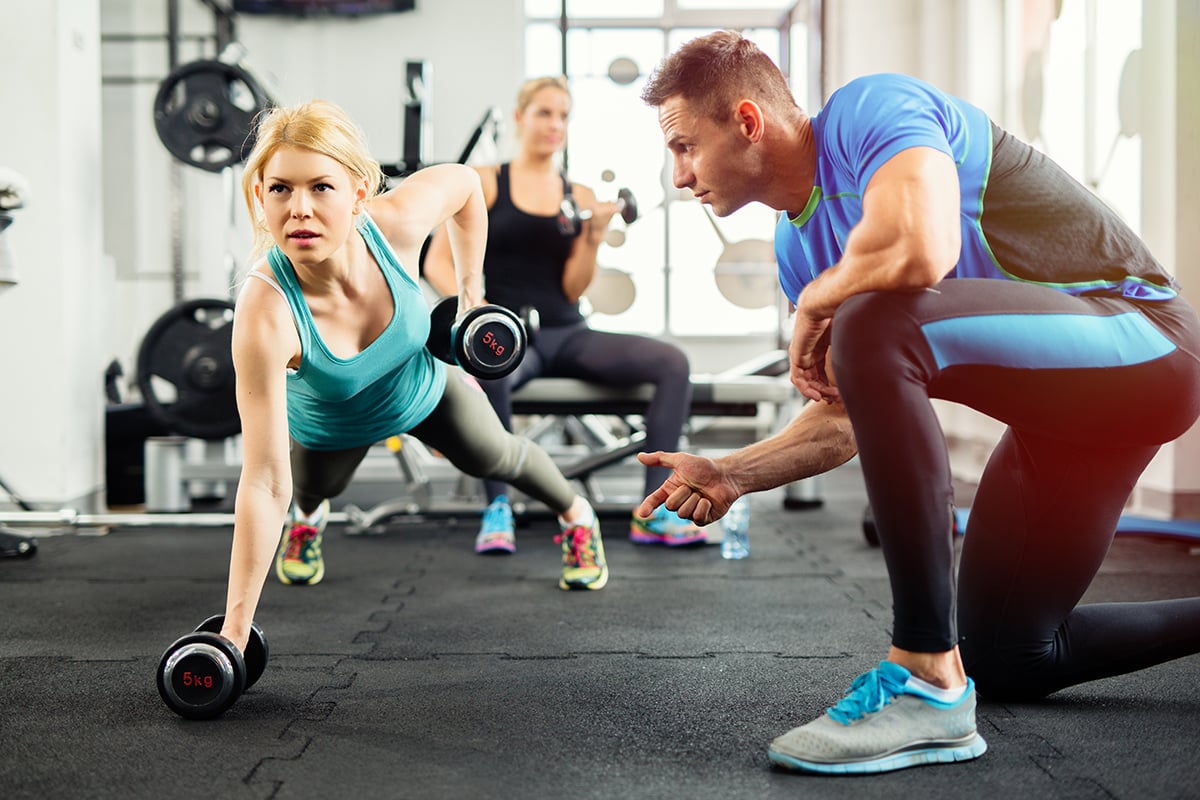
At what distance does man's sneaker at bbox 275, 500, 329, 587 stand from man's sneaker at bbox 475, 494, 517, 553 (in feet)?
1.72

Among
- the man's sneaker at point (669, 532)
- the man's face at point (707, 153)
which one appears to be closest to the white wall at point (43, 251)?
the man's sneaker at point (669, 532)

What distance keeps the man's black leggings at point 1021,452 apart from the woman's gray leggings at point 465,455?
0.99m

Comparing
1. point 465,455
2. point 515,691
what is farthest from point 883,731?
point 465,455

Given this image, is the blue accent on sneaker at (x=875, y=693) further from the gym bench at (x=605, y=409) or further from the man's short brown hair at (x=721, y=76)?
the gym bench at (x=605, y=409)

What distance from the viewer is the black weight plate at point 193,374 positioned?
3.34 metres

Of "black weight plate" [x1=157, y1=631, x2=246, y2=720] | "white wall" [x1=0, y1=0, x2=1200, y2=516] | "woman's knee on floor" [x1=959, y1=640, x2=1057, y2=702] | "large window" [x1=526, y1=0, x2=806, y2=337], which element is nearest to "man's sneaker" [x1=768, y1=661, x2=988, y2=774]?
"woman's knee on floor" [x1=959, y1=640, x2=1057, y2=702]

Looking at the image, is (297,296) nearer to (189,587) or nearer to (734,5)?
(189,587)

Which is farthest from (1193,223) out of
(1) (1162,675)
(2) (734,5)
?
(2) (734,5)

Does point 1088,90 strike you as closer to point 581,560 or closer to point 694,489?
point 581,560

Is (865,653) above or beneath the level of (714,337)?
beneath

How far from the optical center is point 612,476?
4.66 m

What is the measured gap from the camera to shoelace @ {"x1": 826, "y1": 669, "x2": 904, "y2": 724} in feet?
3.95

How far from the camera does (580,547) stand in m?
2.40

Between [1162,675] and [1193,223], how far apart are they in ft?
6.55
